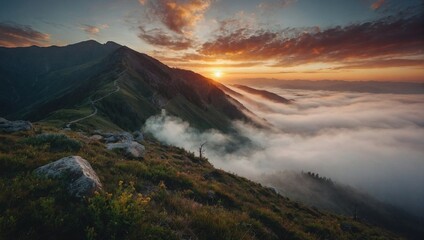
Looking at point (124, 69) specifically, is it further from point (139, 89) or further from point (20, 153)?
point (20, 153)

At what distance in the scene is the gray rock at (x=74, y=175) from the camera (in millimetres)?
7543

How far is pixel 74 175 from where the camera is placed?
26.9ft

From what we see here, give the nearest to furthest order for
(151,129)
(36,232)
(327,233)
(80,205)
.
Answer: (36,232) → (80,205) → (327,233) → (151,129)

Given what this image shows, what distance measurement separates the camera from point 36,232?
18.6ft

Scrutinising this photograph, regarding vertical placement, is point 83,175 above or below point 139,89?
above

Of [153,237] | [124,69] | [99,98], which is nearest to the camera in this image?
[153,237]

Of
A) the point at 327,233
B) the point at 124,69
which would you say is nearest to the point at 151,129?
the point at 124,69

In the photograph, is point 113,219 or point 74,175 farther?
point 74,175

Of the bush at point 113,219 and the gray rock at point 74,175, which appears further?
the gray rock at point 74,175

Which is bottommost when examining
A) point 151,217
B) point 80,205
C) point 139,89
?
point 139,89

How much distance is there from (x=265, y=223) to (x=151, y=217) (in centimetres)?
728

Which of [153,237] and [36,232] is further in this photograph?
[153,237]

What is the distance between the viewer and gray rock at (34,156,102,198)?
754 centimetres

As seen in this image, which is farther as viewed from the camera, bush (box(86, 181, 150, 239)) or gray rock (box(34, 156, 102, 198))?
gray rock (box(34, 156, 102, 198))
